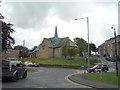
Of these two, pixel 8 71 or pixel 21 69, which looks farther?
pixel 21 69

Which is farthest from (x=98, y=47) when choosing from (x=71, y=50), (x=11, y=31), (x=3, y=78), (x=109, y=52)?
(x=3, y=78)

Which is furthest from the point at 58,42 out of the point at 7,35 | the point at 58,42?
the point at 7,35

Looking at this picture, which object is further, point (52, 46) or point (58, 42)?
point (58, 42)

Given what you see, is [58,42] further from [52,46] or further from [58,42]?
[52,46]

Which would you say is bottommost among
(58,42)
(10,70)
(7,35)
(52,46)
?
(10,70)

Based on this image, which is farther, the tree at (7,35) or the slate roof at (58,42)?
the slate roof at (58,42)

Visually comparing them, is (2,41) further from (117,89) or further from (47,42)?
(47,42)

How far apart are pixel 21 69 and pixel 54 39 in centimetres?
7451

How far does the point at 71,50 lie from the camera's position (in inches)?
2844

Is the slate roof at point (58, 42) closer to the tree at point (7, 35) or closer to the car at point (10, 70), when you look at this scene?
the tree at point (7, 35)

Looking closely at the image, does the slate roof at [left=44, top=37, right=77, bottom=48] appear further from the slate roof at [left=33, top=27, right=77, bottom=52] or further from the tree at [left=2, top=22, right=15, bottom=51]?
the tree at [left=2, top=22, right=15, bottom=51]

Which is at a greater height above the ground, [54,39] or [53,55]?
[54,39]

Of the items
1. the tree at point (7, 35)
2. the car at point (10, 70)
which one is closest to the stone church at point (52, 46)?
the tree at point (7, 35)

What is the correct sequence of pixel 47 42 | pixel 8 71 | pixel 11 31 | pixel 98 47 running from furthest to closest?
1. pixel 98 47
2. pixel 47 42
3. pixel 11 31
4. pixel 8 71
